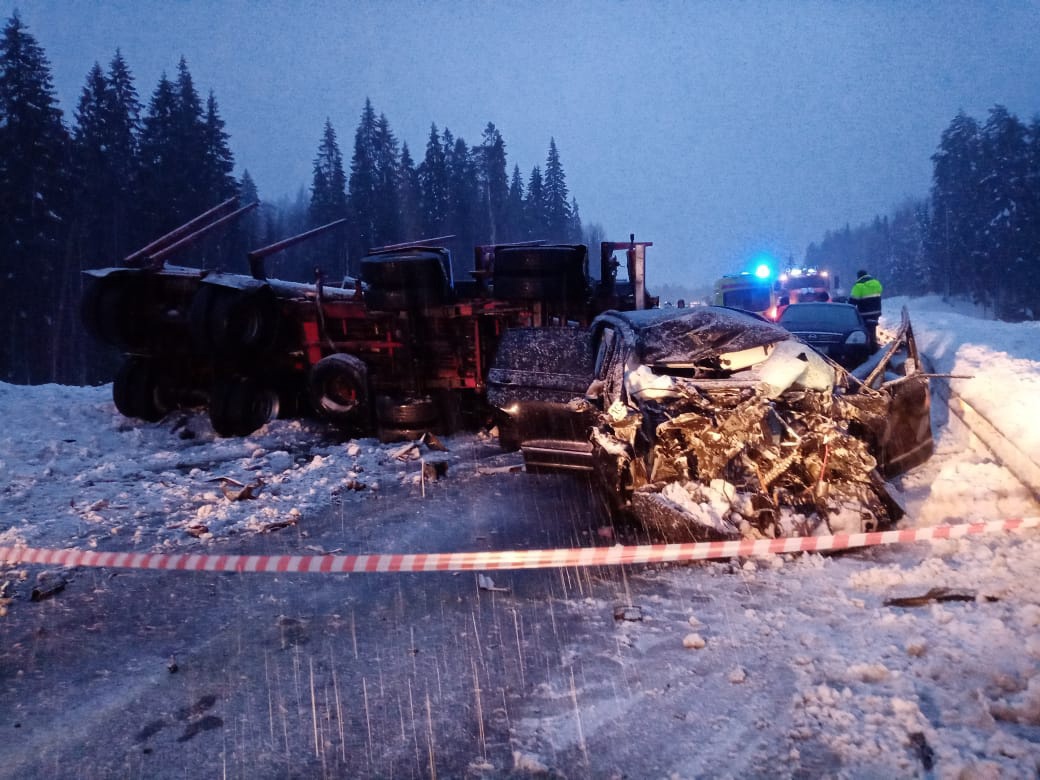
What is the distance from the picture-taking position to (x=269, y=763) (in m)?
2.82

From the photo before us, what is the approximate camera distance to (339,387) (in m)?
9.68

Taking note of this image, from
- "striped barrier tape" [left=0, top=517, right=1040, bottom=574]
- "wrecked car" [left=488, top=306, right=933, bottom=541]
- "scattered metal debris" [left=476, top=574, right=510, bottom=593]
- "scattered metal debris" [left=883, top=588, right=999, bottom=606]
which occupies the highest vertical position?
"wrecked car" [left=488, top=306, right=933, bottom=541]

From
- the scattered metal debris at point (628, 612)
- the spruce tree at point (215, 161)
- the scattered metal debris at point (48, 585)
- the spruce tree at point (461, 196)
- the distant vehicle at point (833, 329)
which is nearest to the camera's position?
the scattered metal debris at point (628, 612)

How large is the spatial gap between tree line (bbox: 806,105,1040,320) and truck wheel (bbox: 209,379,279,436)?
5278 cm

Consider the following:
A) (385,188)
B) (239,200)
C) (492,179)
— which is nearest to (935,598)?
(239,200)

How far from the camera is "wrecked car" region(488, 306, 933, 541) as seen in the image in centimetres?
460

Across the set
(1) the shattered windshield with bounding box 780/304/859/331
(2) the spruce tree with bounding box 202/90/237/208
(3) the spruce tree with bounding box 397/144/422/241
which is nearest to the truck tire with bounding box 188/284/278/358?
(1) the shattered windshield with bounding box 780/304/859/331

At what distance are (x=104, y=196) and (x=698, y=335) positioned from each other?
3392 cm

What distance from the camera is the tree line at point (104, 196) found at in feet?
83.9

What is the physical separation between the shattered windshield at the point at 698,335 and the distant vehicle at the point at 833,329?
5180mm

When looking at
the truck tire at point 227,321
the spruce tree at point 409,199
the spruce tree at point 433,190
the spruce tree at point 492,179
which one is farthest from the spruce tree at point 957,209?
the truck tire at point 227,321

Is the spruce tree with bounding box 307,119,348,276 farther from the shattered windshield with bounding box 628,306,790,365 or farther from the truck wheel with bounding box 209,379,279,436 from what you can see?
the shattered windshield with bounding box 628,306,790,365

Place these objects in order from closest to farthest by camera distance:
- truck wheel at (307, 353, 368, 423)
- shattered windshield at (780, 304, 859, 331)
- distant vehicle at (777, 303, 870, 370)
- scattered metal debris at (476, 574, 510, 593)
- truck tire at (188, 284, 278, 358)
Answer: scattered metal debris at (476, 574, 510, 593) → truck tire at (188, 284, 278, 358) → truck wheel at (307, 353, 368, 423) → distant vehicle at (777, 303, 870, 370) → shattered windshield at (780, 304, 859, 331)

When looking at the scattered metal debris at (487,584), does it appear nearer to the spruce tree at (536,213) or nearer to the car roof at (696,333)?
the car roof at (696,333)
